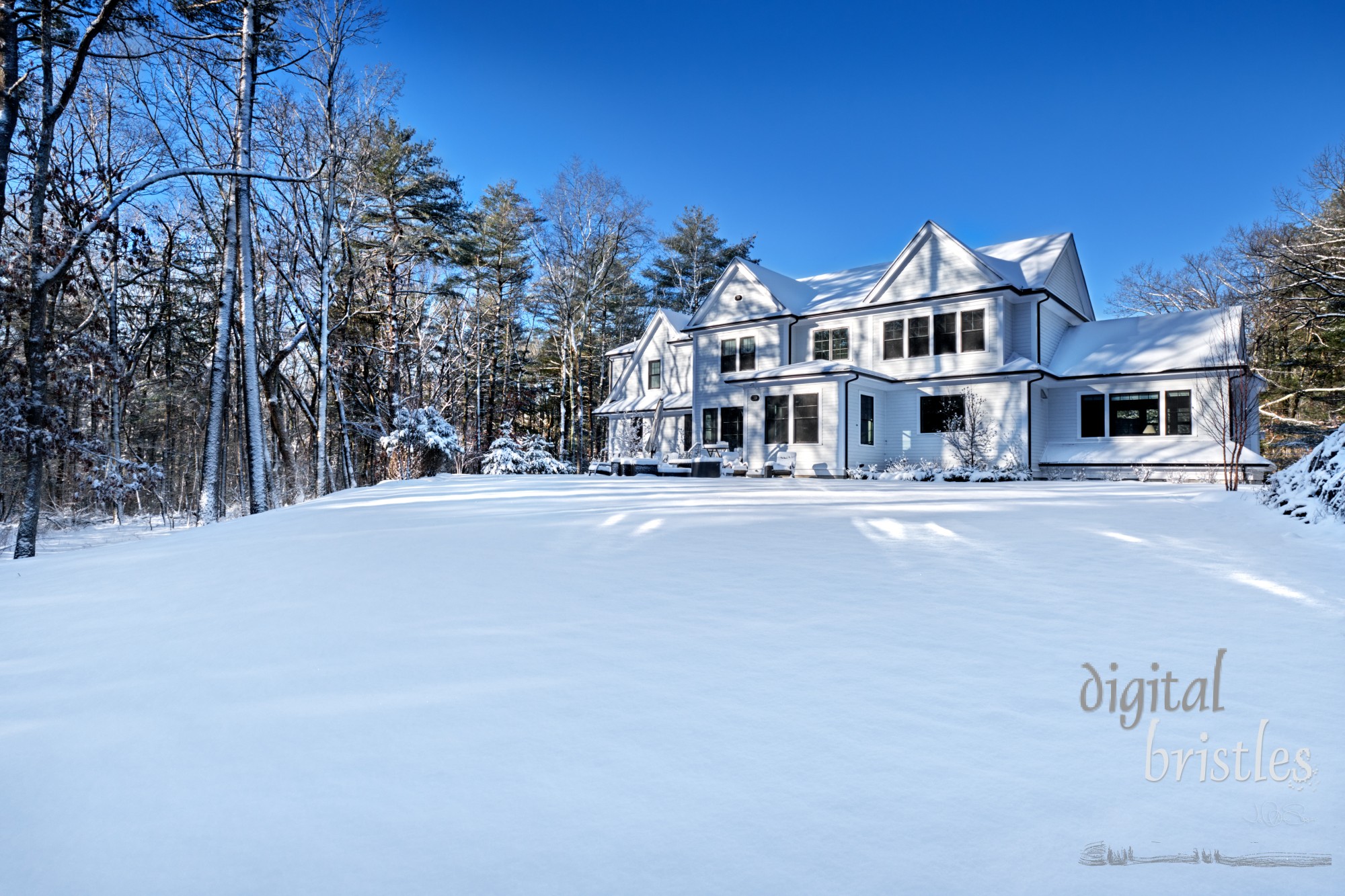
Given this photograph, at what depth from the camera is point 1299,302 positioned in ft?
58.5

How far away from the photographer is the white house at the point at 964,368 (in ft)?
51.4

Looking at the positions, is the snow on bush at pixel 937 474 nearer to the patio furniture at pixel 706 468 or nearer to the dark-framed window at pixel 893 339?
the dark-framed window at pixel 893 339

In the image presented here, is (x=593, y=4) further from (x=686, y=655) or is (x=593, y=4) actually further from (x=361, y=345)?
(x=686, y=655)

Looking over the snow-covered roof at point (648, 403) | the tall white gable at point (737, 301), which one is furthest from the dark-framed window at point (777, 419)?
Result: the snow-covered roof at point (648, 403)

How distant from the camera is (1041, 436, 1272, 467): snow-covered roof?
575 inches

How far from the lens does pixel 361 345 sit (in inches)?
687

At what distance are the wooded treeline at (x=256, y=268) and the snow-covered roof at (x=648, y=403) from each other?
2073 millimetres

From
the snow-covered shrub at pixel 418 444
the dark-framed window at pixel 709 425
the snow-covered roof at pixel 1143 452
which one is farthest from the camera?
the dark-framed window at pixel 709 425

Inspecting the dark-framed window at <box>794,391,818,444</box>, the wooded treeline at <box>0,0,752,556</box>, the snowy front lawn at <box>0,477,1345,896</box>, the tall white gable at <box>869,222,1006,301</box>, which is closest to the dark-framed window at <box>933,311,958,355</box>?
the tall white gable at <box>869,222,1006,301</box>

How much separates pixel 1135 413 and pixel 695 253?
68.0ft

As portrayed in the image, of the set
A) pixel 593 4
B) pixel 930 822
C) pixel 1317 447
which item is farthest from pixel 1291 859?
pixel 593 4

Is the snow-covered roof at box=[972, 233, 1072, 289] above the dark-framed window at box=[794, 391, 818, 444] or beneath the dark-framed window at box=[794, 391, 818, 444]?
above

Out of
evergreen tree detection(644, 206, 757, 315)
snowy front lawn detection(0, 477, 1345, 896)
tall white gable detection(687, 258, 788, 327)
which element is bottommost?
snowy front lawn detection(0, 477, 1345, 896)

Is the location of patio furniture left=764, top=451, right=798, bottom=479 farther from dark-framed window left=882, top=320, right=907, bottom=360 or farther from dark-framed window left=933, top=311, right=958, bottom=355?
dark-framed window left=933, top=311, right=958, bottom=355
